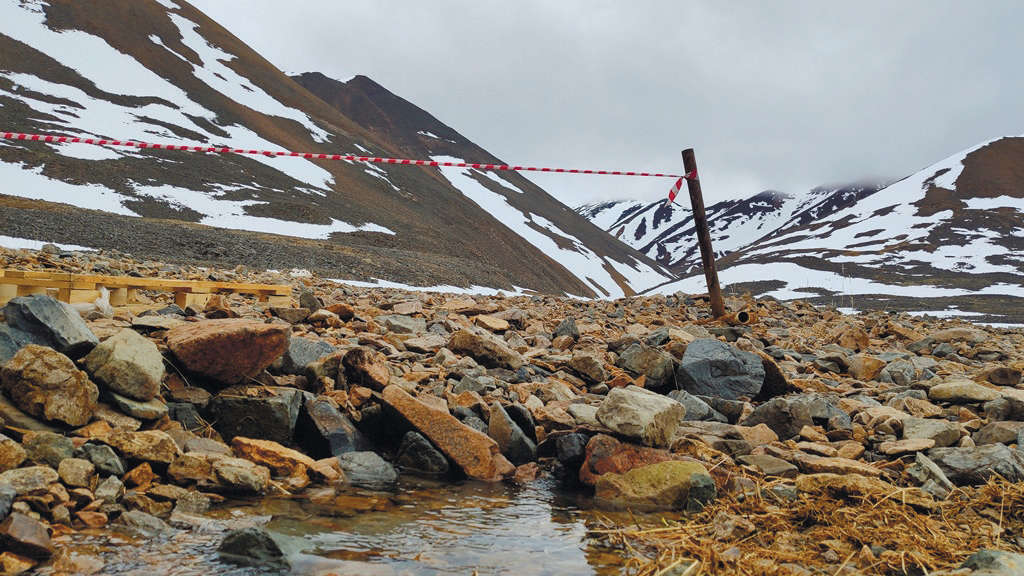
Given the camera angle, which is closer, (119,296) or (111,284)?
(111,284)

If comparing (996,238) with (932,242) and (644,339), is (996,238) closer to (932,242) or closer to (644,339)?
(932,242)

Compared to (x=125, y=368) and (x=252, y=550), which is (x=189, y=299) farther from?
(x=252, y=550)

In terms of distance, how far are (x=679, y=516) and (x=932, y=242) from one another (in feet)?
349

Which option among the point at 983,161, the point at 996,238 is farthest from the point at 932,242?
the point at 983,161

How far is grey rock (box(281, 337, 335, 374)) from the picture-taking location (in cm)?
568

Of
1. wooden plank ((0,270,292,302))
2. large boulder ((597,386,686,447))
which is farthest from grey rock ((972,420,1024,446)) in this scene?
wooden plank ((0,270,292,302))

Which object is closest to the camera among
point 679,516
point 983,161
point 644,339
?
point 679,516

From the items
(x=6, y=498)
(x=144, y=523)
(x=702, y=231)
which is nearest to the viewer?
(x=6, y=498)

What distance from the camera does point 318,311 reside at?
819cm

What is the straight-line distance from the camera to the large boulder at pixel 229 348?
4805mm

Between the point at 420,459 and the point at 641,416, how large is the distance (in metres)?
1.64

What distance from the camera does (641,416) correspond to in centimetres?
490

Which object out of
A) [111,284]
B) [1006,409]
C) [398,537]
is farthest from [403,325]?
[1006,409]

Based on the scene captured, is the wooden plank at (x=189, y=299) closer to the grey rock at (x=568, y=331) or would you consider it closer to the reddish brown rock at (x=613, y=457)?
the grey rock at (x=568, y=331)
